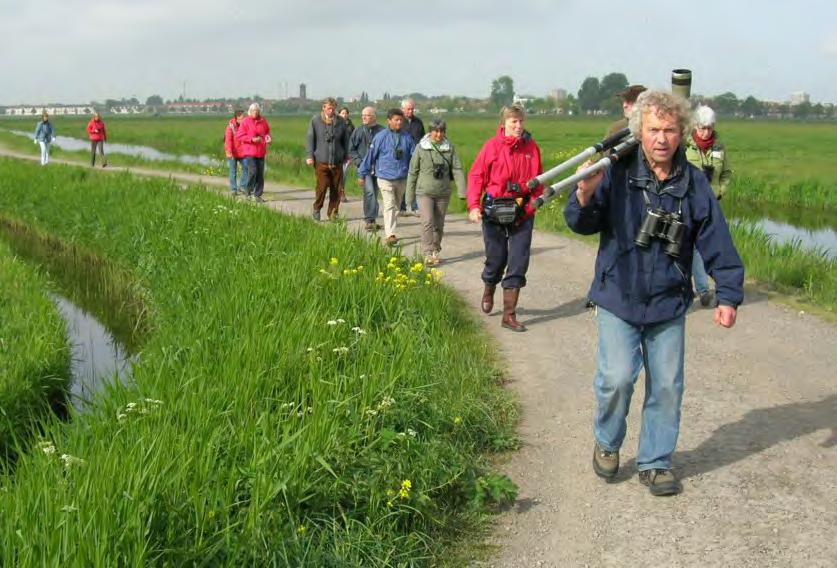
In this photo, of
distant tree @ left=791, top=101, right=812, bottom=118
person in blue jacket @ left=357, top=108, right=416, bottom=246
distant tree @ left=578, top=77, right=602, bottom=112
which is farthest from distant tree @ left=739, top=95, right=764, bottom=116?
person in blue jacket @ left=357, top=108, right=416, bottom=246

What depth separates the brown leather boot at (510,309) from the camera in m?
8.84

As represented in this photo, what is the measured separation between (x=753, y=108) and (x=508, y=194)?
405 ft

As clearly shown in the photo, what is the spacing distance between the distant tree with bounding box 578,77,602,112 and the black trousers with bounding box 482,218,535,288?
127250 millimetres

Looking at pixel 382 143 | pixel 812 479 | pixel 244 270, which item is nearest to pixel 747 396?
pixel 812 479

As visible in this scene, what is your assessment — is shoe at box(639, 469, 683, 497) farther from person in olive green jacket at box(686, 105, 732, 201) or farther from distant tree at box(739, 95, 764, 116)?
distant tree at box(739, 95, 764, 116)

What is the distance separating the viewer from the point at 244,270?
9422mm

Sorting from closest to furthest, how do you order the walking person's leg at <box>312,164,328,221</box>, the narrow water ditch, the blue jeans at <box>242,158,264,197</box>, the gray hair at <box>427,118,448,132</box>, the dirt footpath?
the dirt footpath
the narrow water ditch
the gray hair at <box>427,118,448,132</box>
the walking person's leg at <box>312,164,328,221</box>
the blue jeans at <box>242,158,264,197</box>

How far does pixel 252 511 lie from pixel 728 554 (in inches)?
86.9

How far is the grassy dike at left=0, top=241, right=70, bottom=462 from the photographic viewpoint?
7438 mm

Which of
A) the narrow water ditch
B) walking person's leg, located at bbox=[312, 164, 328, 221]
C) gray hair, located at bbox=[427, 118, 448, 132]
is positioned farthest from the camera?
walking person's leg, located at bbox=[312, 164, 328, 221]

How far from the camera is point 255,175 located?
18.7 meters

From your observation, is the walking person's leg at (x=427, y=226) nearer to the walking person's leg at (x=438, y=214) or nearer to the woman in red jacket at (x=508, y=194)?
the walking person's leg at (x=438, y=214)

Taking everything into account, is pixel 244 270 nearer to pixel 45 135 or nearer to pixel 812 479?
pixel 812 479

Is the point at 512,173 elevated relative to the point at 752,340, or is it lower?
elevated
